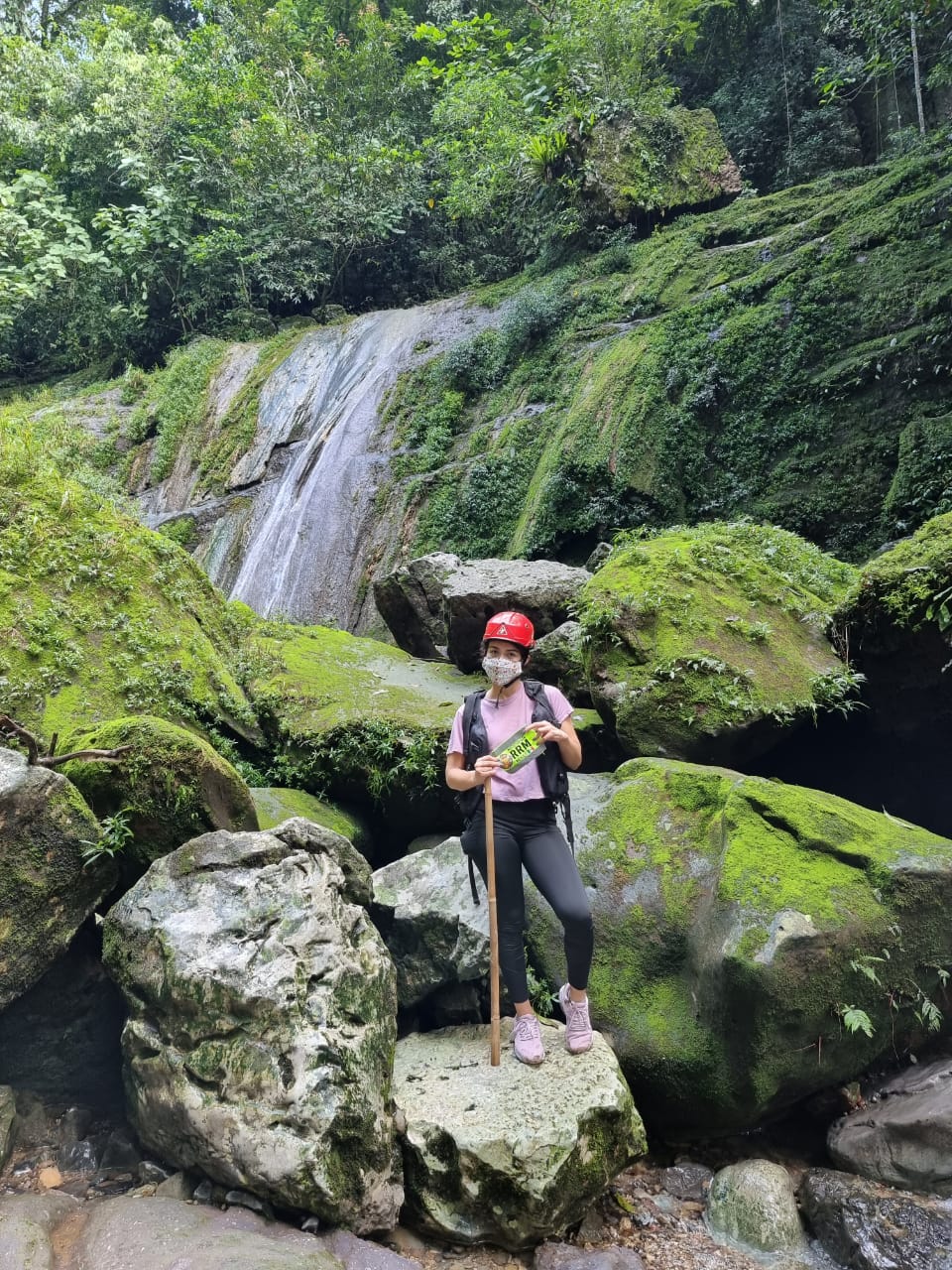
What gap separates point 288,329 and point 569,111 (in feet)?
29.1

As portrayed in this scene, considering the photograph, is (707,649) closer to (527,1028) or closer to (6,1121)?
(527,1028)

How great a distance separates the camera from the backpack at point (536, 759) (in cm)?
393

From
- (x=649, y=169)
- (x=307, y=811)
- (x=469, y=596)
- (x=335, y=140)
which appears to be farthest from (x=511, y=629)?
(x=335, y=140)

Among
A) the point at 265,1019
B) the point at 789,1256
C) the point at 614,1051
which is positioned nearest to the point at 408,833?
the point at 614,1051

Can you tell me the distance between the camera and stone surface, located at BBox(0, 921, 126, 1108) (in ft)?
12.8

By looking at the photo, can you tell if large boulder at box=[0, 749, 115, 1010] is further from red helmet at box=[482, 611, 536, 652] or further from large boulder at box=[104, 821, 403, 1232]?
red helmet at box=[482, 611, 536, 652]

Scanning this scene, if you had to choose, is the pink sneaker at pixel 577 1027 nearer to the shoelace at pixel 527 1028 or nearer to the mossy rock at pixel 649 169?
the shoelace at pixel 527 1028

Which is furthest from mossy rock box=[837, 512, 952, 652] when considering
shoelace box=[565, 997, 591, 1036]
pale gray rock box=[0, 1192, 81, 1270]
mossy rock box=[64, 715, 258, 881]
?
pale gray rock box=[0, 1192, 81, 1270]

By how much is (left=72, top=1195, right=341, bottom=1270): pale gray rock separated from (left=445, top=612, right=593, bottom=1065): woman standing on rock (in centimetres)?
137

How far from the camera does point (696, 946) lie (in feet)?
14.4

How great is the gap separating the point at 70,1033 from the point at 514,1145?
7.57 ft

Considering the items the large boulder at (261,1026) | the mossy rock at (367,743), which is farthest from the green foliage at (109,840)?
the mossy rock at (367,743)

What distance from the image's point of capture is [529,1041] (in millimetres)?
3908

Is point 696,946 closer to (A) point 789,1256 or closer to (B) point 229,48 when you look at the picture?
(A) point 789,1256
